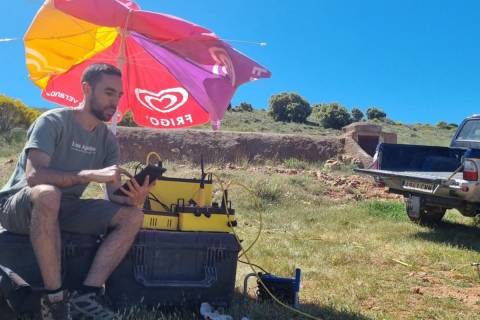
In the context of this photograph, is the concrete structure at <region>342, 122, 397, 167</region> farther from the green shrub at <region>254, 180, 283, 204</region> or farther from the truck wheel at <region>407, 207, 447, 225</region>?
the truck wheel at <region>407, 207, 447, 225</region>

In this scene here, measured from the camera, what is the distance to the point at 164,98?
4688mm

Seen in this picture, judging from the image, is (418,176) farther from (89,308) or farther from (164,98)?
(89,308)

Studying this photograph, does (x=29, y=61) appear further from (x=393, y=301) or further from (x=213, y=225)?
(x=393, y=301)

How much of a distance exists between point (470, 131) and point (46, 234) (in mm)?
7052

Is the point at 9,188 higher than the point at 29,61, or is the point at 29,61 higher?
the point at 29,61

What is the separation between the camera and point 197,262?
331 cm

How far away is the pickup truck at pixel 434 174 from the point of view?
5.91 meters

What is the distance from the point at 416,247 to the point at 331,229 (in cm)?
143

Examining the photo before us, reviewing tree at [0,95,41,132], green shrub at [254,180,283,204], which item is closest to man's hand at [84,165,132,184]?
green shrub at [254,180,283,204]

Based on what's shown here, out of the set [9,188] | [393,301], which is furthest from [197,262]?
[393,301]

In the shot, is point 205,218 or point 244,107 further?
point 244,107

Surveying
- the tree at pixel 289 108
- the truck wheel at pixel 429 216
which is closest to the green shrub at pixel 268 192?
the truck wheel at pixel 429 216

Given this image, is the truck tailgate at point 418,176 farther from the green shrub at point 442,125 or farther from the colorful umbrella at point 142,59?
the green shrub at point 442,125

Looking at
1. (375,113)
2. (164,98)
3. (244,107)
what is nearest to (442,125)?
(375,113)
